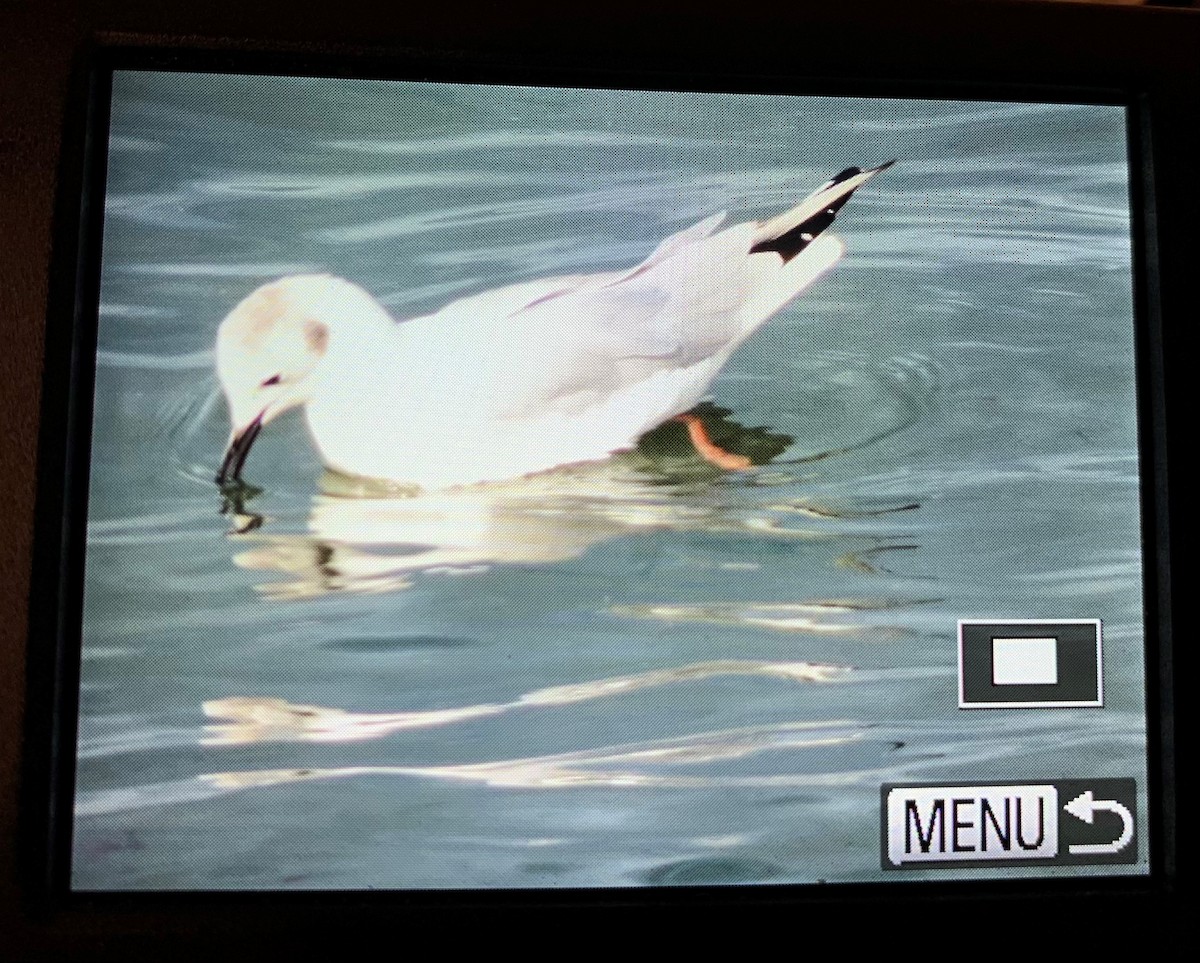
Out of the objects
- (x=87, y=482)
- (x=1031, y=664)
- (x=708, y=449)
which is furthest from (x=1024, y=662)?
(x=87, y=482)

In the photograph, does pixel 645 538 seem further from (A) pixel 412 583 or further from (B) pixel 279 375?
(B) pixel 279 375

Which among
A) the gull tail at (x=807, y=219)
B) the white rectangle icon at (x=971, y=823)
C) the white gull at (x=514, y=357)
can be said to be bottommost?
the white rectangle icon at (x=971, y=823)

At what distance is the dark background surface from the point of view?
0.71 metres

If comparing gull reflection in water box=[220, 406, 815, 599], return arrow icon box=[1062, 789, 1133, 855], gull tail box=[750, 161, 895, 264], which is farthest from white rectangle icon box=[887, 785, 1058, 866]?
gull tail box=[750, 161, 895, 264]

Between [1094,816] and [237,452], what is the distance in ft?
2.28

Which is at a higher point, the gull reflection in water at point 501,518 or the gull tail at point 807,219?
the gull tail at point 807,219

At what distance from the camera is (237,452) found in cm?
73

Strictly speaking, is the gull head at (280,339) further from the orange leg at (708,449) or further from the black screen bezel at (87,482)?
the orange leg at (708,449)

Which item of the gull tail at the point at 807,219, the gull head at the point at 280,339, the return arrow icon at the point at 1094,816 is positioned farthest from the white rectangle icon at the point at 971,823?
the gull head at the point at 280,339

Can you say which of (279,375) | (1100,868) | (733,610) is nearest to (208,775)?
(279,375)

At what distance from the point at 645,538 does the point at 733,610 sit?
8 cm

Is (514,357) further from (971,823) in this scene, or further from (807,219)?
(971,823)

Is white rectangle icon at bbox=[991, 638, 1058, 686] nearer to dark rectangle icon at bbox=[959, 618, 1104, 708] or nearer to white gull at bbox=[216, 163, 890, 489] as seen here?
dark rectangle icon at bbox=[959, 618, 1104, 708]

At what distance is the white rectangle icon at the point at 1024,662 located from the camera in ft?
2.44
